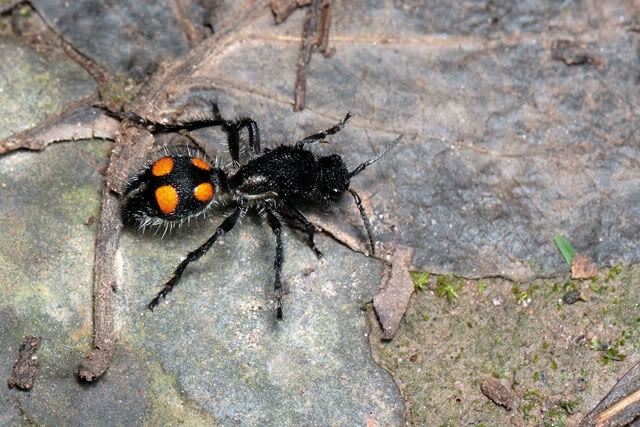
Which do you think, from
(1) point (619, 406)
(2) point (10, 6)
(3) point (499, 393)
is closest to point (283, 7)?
(2) point (10, 6)

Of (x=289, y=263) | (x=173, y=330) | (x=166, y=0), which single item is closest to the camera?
(x=173, y=330)

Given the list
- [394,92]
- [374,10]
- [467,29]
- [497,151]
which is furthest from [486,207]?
[374,10]

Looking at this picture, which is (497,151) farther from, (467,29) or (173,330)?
(173,330)

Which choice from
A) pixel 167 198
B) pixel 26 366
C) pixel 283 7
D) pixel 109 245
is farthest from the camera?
pixel 283 7

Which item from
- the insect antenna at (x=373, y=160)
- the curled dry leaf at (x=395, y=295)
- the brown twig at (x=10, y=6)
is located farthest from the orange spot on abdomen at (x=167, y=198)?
the brown twig at (x=10, y=6)

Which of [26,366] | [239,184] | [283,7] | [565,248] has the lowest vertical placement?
[26,366]

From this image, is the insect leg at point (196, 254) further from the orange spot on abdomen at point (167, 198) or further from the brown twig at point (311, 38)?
Answer: the brown twig at point (311, 38)

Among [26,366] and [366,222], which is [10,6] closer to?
[26,366]
